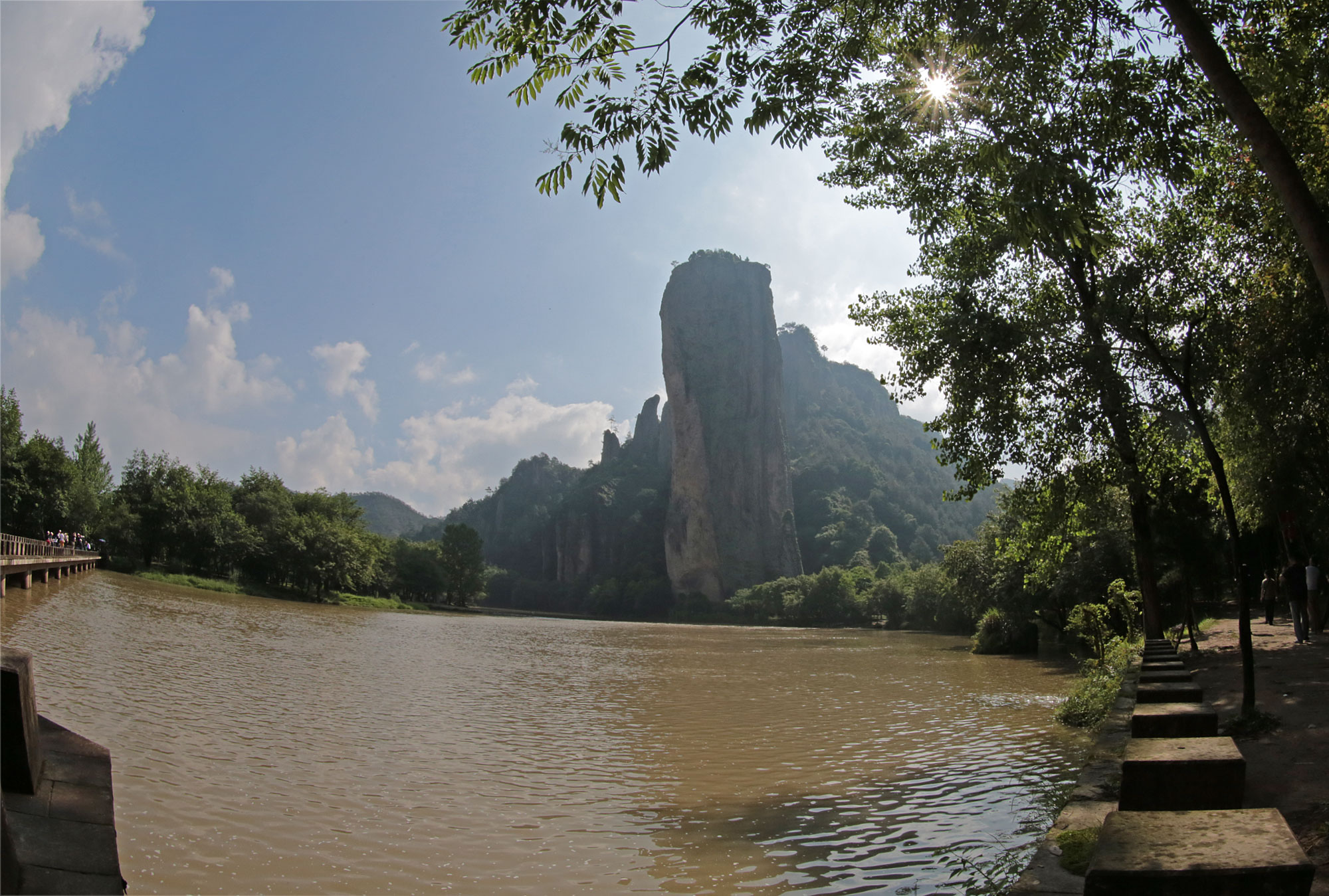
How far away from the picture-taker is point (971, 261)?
544 inches

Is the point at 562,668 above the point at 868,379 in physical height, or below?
below

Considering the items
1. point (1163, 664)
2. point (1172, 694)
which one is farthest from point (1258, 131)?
point (1163, 664)

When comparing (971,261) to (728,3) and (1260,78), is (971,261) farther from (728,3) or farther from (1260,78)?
(728,3)

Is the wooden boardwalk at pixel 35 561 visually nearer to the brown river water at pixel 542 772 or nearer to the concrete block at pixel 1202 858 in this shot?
the brown river water at pixel 542 772

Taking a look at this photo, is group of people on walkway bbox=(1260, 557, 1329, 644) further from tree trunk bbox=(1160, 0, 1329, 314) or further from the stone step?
tree trunk bbox=(1160, 0, 1329, 314)

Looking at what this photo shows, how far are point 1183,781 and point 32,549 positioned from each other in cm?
4607

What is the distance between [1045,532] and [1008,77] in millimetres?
11238

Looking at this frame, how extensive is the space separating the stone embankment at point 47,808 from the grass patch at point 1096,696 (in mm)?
11711

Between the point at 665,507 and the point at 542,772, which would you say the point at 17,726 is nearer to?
the point at 542,772

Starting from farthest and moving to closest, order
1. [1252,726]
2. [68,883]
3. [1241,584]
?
[1241,584]
[1252,726]
[68,883]

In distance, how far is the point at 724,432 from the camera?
12200cm

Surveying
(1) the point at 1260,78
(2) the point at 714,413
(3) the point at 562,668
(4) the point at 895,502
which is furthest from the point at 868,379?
(1) the point at 1260,78

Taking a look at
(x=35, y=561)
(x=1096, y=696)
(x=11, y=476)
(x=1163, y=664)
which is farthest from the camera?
(x=11, y=476)

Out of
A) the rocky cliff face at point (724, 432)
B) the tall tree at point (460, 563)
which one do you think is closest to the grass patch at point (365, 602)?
the tall tree at point (460, 563)
